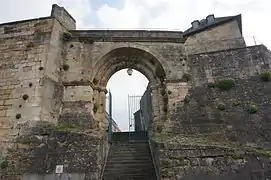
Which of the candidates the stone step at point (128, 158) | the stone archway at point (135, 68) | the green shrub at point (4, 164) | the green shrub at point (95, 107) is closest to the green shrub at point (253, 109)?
the stone archway at point (135, 68)

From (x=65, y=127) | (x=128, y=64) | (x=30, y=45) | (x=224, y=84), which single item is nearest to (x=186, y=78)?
(x=224, y=84)

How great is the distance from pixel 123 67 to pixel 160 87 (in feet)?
6.82

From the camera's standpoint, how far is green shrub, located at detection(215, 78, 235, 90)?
9539mm

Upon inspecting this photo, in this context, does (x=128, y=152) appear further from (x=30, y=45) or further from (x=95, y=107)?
(x=30, y=45)

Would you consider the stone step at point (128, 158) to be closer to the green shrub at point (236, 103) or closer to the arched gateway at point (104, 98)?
the arched gateway at point (104, 98)

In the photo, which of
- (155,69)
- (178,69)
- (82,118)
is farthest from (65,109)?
(178,69)

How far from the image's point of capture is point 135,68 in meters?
11.1

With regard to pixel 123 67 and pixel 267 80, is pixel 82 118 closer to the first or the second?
pixel 123 67

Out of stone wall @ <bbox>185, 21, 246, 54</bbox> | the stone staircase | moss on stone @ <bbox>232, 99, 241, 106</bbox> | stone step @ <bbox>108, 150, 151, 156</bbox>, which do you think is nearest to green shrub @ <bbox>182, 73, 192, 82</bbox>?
moss on stone @ <bbox>232, 99, 241, 106</bbox>

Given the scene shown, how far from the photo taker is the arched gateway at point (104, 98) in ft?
21.9

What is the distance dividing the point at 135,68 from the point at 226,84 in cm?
414

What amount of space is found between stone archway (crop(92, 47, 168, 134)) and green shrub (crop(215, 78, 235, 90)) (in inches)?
90.6

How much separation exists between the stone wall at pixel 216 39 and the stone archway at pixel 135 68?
114 inches

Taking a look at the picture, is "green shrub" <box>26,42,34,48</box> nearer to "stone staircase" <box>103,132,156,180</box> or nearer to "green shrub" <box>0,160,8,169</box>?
"green shrub" <box>0,160,8,169</box>
